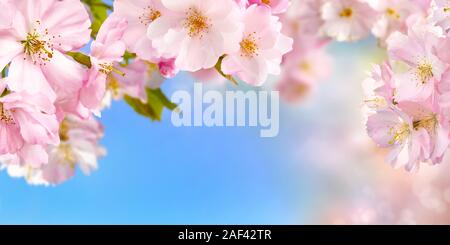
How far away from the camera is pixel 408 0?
1514mm

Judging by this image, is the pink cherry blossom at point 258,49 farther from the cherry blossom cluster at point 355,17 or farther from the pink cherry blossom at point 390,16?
the pink cherry blossom at point 390,16

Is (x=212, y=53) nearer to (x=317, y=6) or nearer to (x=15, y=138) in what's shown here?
(x=15, y=138)

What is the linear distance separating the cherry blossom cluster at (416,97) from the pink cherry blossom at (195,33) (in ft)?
0.84

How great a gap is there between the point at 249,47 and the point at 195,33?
0.27 feet

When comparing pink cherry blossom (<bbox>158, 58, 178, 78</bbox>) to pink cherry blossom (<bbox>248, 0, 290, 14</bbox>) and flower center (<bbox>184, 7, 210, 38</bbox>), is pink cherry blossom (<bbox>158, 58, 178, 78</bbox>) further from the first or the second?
pink cherry blossom (<bbox>248, 0, 290, 14</bbox>)

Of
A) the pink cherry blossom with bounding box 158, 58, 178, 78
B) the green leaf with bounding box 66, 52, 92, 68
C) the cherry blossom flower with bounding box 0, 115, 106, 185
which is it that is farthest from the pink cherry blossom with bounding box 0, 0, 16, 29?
the cherry blossom flower with bounding box 0, 115, 106, 185

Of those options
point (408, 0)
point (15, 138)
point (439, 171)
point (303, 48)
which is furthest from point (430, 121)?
point (439, 171)

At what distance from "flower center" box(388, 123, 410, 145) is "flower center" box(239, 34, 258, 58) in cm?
24

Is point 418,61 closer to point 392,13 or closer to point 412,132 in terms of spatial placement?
point 412,132

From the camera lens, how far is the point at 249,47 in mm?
1121

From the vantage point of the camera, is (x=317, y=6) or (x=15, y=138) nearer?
(x=15, y=138)

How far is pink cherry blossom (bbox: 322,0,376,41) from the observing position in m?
1.65

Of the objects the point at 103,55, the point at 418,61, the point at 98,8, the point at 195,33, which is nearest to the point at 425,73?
the point at 418,61

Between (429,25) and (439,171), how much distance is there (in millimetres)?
1992
